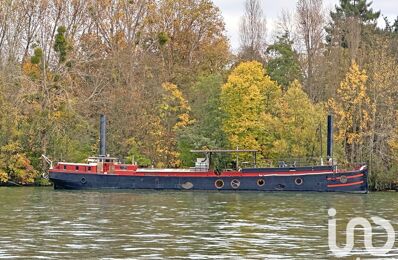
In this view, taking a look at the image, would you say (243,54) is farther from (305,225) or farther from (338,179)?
(305,225)

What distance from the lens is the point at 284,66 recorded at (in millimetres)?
95562

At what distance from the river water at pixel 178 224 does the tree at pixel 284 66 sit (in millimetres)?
25928

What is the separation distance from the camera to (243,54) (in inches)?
4035

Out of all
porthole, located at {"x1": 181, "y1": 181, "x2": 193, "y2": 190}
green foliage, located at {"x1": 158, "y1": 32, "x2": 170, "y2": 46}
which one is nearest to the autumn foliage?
green foliage, located at {"x1": 158, "y1": 32, "x2": 170, "y2": 46}

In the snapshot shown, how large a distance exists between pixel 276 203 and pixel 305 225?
16564 millimetres

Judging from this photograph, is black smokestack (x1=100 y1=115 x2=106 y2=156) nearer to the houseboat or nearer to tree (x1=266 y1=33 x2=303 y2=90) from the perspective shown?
the houseboat

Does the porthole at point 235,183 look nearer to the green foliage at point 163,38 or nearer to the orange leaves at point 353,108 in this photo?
the orange leaves at point 353,108

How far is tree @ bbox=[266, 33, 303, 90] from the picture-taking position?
94438mm

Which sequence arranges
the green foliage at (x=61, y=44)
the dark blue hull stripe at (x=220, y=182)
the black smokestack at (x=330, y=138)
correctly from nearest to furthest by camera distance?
the dark blue hull stripe at (x=220, y=182), the black smokestack at (x=330, y=138), the green foliage at (x=61, y=44)

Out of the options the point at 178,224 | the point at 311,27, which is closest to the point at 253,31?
the point at 311,27

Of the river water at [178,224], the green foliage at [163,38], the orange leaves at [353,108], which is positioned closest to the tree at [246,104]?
the orange leaves at [353,108]

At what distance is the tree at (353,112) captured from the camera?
82562 millimetres

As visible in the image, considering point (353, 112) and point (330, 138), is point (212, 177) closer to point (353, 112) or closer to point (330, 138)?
point (330, 138)

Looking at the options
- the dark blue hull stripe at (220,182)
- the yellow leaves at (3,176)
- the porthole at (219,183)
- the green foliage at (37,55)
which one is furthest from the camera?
the green foliage at (37,55)
